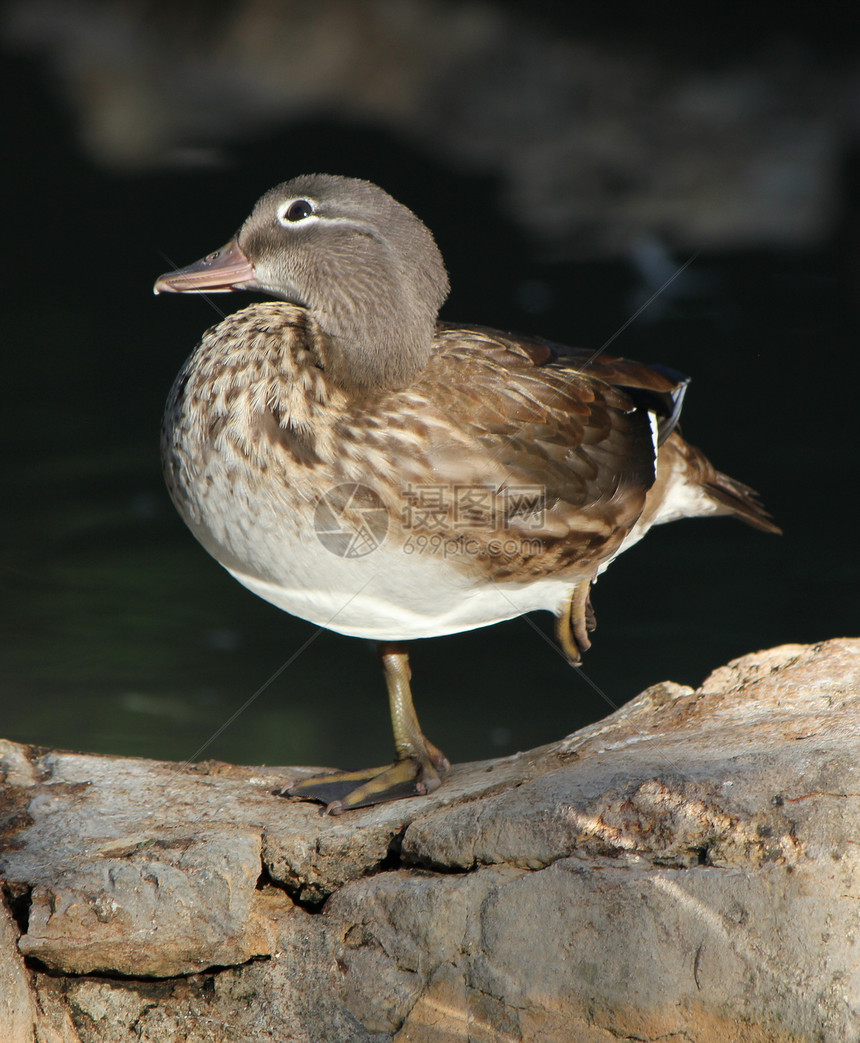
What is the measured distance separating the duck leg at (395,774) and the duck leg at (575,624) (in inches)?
14.0

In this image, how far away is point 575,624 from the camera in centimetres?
199

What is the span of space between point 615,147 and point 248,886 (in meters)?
1.87

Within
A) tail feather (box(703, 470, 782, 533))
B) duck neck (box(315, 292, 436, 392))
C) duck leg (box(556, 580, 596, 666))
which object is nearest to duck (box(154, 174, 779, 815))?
duck neck (box(315, 292, 436, 392))

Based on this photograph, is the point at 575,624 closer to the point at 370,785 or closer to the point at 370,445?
the point at 370,785

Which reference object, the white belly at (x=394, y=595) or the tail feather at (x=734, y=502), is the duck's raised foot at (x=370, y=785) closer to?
the white belly at (x=394, y=595)

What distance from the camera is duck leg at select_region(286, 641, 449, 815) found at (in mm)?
1734

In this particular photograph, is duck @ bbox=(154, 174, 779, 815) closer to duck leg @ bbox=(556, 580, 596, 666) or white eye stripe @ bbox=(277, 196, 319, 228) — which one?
white eye stripe @ bbox=(277, 196, 319, 228)

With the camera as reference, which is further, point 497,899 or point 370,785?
point 370,785

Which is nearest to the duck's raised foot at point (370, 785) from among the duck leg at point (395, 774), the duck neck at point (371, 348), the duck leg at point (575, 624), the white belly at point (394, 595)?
the duck leg at point (395, 774)

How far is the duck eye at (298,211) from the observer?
5.35 feet

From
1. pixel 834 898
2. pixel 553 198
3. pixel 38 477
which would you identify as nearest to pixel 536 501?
pixel 834 898

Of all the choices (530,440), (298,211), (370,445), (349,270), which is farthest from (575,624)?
(298,211)

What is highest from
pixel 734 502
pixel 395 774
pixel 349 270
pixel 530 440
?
pixel 349 270

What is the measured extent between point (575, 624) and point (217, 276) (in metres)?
1.04
